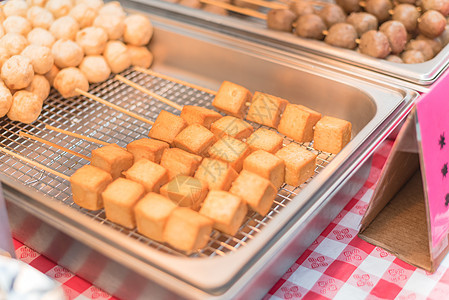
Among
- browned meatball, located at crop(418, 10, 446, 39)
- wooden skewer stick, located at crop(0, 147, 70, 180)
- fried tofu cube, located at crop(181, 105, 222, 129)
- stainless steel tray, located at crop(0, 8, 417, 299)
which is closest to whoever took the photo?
stainless steel tray, located at crop(0, 8, 417, 299)

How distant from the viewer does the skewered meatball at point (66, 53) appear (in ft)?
8.33

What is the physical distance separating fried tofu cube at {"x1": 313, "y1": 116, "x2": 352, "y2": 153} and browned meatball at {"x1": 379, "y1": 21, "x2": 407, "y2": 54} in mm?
774

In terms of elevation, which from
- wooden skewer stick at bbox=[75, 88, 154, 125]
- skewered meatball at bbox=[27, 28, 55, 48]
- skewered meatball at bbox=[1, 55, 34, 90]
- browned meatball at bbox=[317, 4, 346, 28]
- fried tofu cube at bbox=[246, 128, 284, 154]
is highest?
browned meatball at bbox=[317, 4, 346, 28]

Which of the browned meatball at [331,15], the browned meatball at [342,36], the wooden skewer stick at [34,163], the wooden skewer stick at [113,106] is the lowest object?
the wooden skewer stick at [34,163]

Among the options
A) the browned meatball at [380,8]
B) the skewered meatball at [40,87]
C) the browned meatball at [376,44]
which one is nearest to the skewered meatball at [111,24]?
the skewered meatball at [40,87]

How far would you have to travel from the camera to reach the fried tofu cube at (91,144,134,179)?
190cm

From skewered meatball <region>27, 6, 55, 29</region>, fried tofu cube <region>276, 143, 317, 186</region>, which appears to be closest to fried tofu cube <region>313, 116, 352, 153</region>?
fried tofu cube <region>276, 143, 317, 186</region>

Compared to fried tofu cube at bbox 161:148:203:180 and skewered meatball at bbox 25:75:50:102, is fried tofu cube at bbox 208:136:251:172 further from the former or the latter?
skewered meatball at bbox 25:75:50:102

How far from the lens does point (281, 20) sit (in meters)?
2.78

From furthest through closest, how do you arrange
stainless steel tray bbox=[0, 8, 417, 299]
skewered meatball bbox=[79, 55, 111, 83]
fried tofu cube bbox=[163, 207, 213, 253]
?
skewered meatball bbox=[79, 55, 111, 83]
fried tofu cube bbox=[163, 207, 213, 253]
stainless steel tray bbox=[0, 8, 417, 299]

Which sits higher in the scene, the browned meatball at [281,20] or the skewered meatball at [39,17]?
the browned meatball at [281,20]

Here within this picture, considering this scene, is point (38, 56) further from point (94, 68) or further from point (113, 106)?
point (113, 106)

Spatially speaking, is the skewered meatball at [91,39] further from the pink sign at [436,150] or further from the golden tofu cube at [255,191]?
the pink sign at [436,150]

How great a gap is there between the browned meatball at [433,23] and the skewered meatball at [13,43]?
7.07 ft
